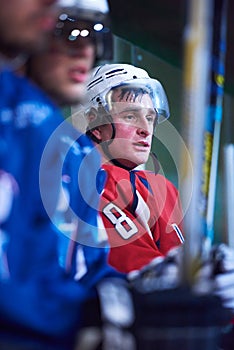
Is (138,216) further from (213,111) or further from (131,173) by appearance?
(213,111)

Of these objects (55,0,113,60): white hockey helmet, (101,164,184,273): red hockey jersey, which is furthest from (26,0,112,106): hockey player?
(101,164,184,273): red hockey jersey

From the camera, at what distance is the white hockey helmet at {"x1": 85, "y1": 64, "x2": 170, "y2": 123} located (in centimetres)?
238

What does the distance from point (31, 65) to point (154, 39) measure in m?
1.95

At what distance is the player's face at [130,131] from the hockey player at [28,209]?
99cm

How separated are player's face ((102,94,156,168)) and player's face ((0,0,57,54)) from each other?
3.42 feet

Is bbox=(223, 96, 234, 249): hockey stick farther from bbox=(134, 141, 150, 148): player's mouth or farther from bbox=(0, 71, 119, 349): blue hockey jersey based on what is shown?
bbox=(0, 71, 119, 349): blue hockey jersey

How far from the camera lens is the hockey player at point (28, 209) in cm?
121

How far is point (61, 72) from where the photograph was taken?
57.2 inches

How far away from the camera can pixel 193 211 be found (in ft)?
4.42

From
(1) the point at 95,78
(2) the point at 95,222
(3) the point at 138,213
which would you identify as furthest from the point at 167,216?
(2) the point at 95,222

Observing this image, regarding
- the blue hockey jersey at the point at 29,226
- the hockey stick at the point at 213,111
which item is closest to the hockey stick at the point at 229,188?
the hockey stick at the point at 213,111

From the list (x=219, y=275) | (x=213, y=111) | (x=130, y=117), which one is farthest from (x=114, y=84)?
(x=219, y=275)

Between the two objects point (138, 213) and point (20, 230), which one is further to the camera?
point (138, 213)

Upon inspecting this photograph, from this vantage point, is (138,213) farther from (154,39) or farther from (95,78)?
(154,39)
